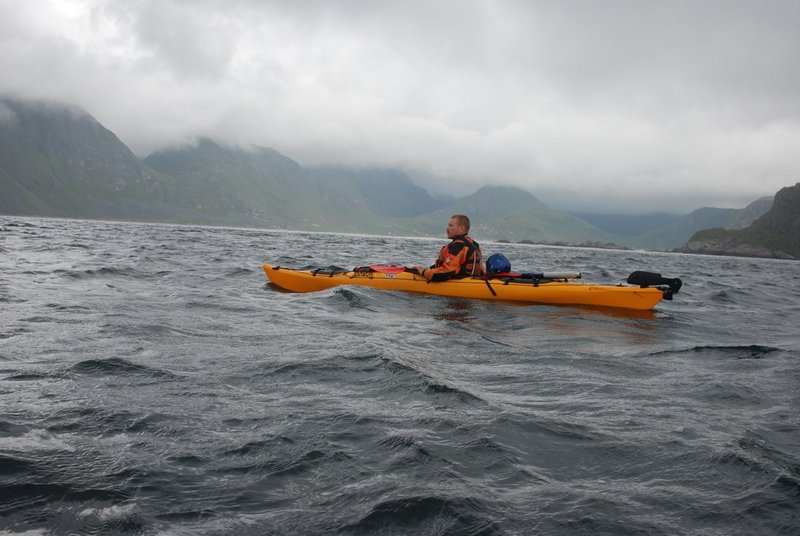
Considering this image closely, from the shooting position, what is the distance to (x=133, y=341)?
6.87 meters

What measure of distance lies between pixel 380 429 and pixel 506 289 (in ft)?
27.6

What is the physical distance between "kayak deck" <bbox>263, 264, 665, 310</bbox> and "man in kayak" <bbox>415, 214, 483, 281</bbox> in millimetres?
207

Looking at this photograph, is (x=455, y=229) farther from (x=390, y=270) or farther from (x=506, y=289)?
(x=390, y=270)

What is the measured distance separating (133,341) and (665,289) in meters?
10.00

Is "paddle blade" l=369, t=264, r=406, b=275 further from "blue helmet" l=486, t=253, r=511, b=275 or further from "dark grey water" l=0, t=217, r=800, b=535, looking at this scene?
"dark grey water" l=0, t=217, r=800, b=535

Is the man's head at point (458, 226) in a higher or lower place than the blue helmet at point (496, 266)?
higher

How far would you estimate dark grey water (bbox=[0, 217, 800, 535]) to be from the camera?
303 cm

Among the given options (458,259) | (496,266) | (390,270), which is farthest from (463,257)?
(390,270)

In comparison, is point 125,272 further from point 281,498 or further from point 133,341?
point 281,498

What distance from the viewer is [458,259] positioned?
12.8 meters

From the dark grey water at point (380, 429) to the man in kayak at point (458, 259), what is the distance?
3972 mm

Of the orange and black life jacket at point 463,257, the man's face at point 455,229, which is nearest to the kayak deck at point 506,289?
the orange and black life jacket at point 463,257

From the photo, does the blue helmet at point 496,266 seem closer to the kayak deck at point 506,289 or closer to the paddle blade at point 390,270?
the kayak deck at point 506,289

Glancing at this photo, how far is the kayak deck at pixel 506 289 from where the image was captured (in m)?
11.8
